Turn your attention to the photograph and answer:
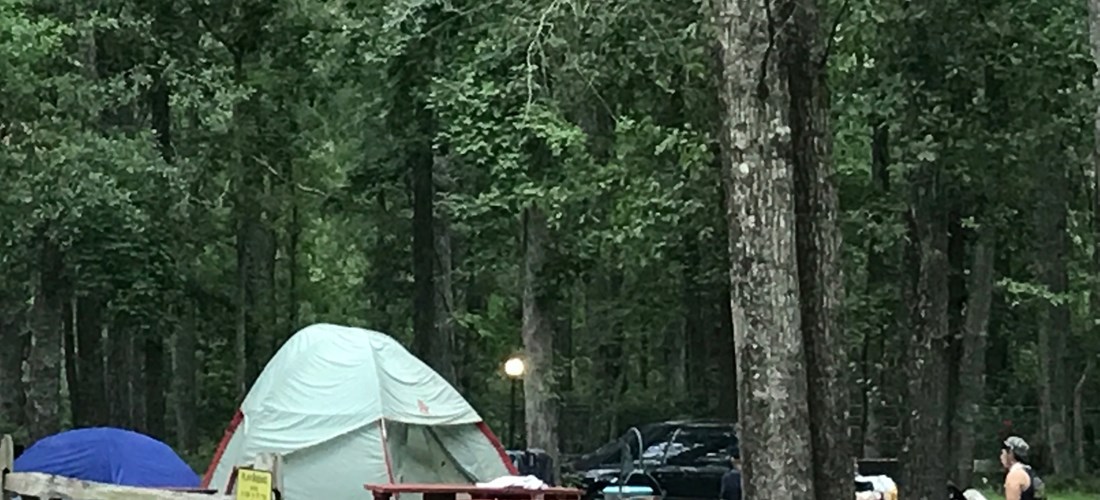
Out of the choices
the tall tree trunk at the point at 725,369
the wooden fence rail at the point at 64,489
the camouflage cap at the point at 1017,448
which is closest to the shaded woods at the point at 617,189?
the tall tree trunk at the point at 725,369

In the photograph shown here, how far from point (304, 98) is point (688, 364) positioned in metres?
12.5

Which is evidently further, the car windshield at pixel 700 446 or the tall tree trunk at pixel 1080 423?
the tall tree trunk at pixel 1080 423

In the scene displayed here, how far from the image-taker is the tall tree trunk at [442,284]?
25.4 metres

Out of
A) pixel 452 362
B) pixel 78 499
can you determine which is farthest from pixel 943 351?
pixel 452 362

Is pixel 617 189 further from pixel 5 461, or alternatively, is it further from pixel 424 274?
pixel 5 461

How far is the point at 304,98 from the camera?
83.6 feet

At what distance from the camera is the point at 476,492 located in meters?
11.1

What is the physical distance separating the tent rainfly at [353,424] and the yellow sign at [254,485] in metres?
6.58

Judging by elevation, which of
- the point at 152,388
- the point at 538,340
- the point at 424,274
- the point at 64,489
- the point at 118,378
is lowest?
the point at 64,489

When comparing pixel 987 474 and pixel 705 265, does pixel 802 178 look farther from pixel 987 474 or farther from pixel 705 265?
pixel 987 474

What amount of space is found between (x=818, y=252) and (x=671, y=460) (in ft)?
35.1

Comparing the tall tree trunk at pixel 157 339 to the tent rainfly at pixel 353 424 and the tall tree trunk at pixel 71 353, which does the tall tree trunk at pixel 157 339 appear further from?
the tent rainfly at pixel 353 424

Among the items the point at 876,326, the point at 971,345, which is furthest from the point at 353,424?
the point at 876,326

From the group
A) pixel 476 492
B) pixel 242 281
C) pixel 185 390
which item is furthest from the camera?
pixel 185 390
